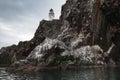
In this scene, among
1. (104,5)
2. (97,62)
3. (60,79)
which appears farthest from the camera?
(104,5)

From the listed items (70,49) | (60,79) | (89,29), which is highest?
(89,29)

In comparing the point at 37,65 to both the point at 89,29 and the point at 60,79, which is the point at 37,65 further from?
the point at 60,79

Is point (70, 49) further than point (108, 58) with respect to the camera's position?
Yes

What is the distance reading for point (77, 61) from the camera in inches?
6860

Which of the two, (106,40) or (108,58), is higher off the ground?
(106,40)

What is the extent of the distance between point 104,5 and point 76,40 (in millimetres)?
29712

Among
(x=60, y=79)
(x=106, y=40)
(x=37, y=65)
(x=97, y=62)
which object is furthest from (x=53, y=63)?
(x=60, y=79)

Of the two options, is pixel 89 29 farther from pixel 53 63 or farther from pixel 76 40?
pixel 53 63

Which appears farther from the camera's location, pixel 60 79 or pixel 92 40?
pixel 92 40

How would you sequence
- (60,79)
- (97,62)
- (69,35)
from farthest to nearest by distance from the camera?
(69,35)
(97,62)
(60,79)

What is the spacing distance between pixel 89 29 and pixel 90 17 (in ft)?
30.4

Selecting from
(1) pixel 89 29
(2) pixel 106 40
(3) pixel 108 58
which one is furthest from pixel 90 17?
(3) pixel 108 58

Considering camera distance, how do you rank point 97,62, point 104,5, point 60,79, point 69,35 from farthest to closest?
1. point 69,35
2. point 104,5
3. point 97,62
4. point 60,79

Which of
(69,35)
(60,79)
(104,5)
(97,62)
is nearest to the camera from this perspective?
(60,79)
